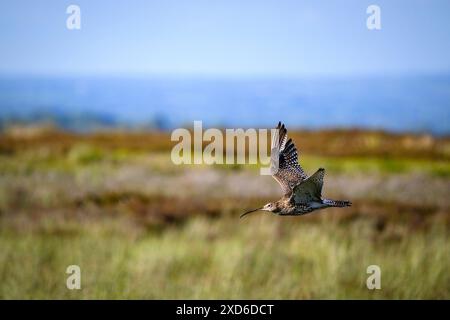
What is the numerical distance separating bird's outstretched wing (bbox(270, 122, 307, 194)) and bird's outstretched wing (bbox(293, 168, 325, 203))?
2 centimetres

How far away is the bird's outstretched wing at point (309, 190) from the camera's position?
123 centimetres

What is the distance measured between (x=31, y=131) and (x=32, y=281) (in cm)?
2664

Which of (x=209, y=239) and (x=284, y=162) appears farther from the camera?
(x=209, y=239)

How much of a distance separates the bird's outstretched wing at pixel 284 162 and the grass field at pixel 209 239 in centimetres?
581

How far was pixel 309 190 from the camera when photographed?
1.26 metres

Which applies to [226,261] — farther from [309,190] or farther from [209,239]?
[309,190]

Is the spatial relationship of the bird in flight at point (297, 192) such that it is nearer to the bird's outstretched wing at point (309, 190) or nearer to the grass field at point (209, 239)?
the bird's outstretched wing at point (309, 190)

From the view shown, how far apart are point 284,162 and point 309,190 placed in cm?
15

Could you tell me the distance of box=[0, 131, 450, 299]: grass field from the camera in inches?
424

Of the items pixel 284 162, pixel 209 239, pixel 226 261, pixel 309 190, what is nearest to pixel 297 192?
pixel 309 190

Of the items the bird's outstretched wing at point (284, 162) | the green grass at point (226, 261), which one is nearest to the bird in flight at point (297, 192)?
the bird's outstretched wing at point (284, 162)

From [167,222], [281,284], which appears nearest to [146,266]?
[281,284]

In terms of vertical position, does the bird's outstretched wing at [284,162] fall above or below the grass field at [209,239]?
above
